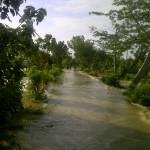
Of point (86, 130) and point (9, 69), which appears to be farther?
point (9, 69)

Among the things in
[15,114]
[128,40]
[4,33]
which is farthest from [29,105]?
[128,40]

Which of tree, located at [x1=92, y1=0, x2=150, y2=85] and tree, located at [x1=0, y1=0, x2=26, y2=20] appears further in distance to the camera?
tree, located at [x1=92, y1=0, x2=150, y2=85]

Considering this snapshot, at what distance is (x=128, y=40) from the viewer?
26000 millimetres

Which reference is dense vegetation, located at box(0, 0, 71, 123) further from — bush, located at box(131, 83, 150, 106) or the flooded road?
bush, located at box(131, 83, 150, 106)

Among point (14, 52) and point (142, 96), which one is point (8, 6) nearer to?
point (14, 52)

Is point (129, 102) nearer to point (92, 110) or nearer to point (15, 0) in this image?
point (92, 110)

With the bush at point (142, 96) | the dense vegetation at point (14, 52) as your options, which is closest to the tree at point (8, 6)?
the dense vegetation at point (14, 52)

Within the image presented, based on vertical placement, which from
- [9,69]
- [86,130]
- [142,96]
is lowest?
[86,130]

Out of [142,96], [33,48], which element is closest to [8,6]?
[33,48]

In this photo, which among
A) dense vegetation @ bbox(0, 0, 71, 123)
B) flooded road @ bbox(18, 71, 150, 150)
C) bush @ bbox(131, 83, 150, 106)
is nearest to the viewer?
flooded road @ bbox(18, 71, 150, 150)

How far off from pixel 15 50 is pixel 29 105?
14.3ft

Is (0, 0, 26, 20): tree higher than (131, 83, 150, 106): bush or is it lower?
higher

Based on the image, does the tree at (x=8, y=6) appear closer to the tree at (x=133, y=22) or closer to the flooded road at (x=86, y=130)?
the flooded road at (x=86, y=130)

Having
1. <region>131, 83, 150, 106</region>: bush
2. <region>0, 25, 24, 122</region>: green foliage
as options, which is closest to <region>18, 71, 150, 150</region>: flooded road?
<region>0, 25, 24, 122</region>: green foliage
